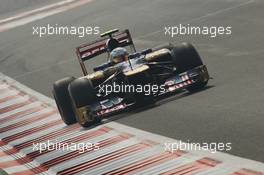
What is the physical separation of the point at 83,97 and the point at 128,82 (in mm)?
951

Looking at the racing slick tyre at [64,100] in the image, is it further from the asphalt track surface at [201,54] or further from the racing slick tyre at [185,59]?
the racing slick tyre at [185,59]

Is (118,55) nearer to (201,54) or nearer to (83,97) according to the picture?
(83,97)

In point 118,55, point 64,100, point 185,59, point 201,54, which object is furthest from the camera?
point 201,54

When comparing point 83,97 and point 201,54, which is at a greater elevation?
point 83,97

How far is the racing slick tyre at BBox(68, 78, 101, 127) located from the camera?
622 inches

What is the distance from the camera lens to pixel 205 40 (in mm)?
27641

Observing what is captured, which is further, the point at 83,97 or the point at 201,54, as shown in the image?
→ the point at 201,54

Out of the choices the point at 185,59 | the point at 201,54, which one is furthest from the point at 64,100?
the point at 201,54

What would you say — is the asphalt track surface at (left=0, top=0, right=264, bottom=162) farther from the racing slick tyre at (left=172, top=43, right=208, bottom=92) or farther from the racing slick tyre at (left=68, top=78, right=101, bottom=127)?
the racing slick tyre at (left=68, top=78, right=101, bottom=127)

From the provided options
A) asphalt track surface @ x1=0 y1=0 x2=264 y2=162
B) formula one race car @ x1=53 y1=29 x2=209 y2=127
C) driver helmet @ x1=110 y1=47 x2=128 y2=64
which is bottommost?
asphalt track surface @ x1=0 y1=0 x2=264 y2=162

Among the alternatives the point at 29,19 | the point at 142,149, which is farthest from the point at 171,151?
the point at 29,19

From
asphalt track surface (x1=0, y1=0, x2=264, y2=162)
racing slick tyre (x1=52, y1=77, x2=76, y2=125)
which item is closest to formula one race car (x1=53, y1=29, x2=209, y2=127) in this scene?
racing slick tyre (x1=52, y1=77, x2=76, y2=125)

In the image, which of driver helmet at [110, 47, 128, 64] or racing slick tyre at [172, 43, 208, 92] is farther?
driver helmet at [110, 47, 128, 64]

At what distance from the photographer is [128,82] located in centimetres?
1584
